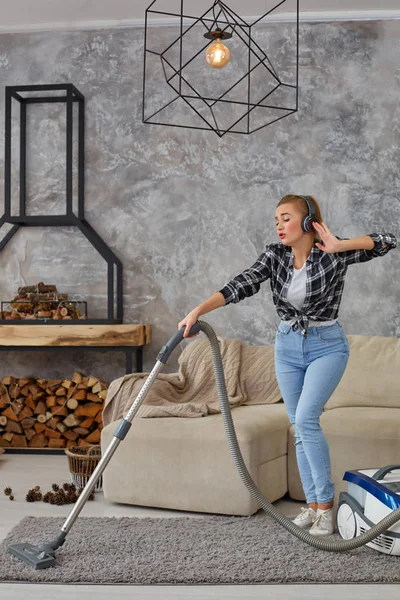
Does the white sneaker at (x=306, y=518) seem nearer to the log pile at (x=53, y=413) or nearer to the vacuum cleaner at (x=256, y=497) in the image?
the vacuum cleaner at (x=256, y=497)

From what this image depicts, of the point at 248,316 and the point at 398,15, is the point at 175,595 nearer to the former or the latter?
the point at 248,316

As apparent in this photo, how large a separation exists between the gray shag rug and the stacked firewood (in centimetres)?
178

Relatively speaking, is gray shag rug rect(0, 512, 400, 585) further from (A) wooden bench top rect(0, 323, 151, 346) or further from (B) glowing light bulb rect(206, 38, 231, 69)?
(B) glowing light bulb rect(206, 38, 231, 69)

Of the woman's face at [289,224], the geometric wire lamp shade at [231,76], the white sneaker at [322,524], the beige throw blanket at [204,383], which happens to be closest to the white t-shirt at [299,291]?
the woman's face at [289,224]

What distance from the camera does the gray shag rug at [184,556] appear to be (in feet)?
7.49

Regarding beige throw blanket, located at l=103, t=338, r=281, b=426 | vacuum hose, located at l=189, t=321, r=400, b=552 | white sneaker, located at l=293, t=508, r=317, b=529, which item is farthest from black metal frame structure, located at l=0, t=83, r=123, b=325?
white sneaker, located at l=293, t=508, r=317, b=529

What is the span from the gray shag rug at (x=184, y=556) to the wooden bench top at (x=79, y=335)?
1.57 m

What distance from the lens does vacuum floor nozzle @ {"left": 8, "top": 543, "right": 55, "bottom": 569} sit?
2.34 meters

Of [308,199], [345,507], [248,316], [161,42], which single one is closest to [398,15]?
[161,42]

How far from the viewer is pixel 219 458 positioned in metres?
3.08

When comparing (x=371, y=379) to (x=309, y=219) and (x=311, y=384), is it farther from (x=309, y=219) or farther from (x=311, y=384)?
(x=309, y=219)

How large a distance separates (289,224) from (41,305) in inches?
89.1

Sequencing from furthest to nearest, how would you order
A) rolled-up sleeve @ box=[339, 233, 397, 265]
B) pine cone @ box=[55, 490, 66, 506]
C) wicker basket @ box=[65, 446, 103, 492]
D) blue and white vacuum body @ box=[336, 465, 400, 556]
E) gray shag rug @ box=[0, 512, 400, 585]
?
1. wicker basket @ box=[65, 446, 103, 492]
2. pine cone @ box=[55, 490, 66, 506]
3. rolled-up sleeve @ box=[339, 233, 397, 265]
4. blue and white vacuum body @ box=[336, 465, 400, 556]
5. gray shag rug @ box=[0, 512, 400, 585]

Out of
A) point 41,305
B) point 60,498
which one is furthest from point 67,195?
point 60,498
